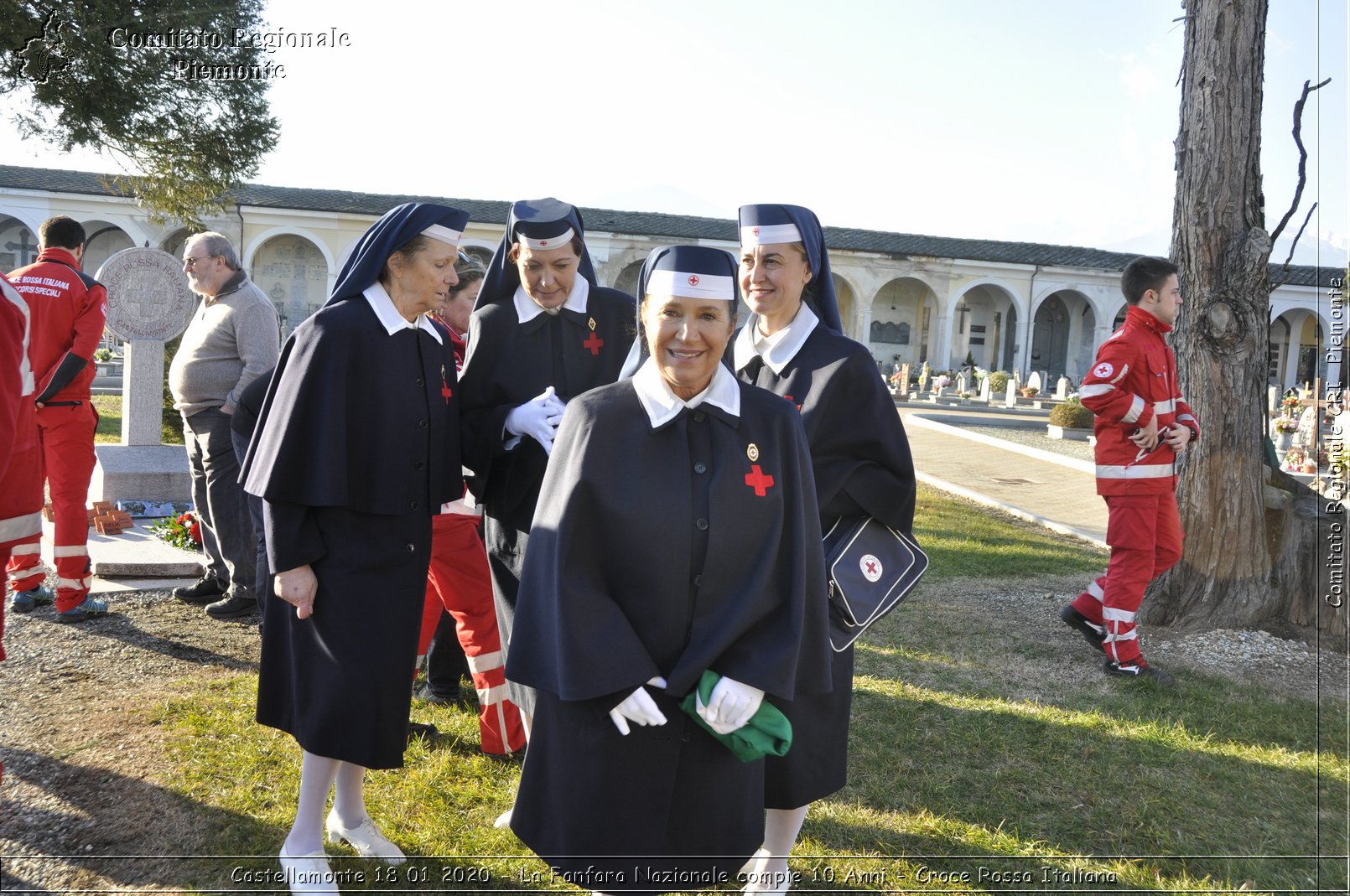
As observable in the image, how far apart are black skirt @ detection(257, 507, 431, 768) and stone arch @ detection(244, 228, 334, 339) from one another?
3615 centimetres

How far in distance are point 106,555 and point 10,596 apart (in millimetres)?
821

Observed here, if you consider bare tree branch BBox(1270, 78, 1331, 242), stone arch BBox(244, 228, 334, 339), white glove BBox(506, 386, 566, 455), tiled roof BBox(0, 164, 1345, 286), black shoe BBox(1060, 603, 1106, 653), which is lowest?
black shoe BBox(1060, 603, 1106, 653)

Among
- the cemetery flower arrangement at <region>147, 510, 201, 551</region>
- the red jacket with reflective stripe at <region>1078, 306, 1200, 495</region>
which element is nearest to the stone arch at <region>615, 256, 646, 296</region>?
the cemetery flower arrangement at <region>147, 510, 201, 551</region>

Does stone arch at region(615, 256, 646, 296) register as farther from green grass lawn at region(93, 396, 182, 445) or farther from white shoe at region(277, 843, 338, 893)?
white shoe at region(277, 843, 338, 893)

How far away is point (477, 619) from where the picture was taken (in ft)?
13.8

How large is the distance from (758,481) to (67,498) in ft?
17.5

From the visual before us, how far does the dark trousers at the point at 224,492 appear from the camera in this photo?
5820 mm

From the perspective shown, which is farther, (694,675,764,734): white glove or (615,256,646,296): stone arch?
(615,256,646,296): stone arch

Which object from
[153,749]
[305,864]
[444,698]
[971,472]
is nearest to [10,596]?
[153,749]

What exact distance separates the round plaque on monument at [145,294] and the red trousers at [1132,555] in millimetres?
8248

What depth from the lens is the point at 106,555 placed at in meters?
6.99

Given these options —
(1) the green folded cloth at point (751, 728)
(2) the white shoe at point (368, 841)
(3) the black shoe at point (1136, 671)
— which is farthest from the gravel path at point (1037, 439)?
(1) the green folded cloth at point (751, 728)

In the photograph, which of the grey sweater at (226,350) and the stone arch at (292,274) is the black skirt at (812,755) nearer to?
the grey sweater at (226,350)

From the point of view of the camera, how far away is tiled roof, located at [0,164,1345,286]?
3397cm
